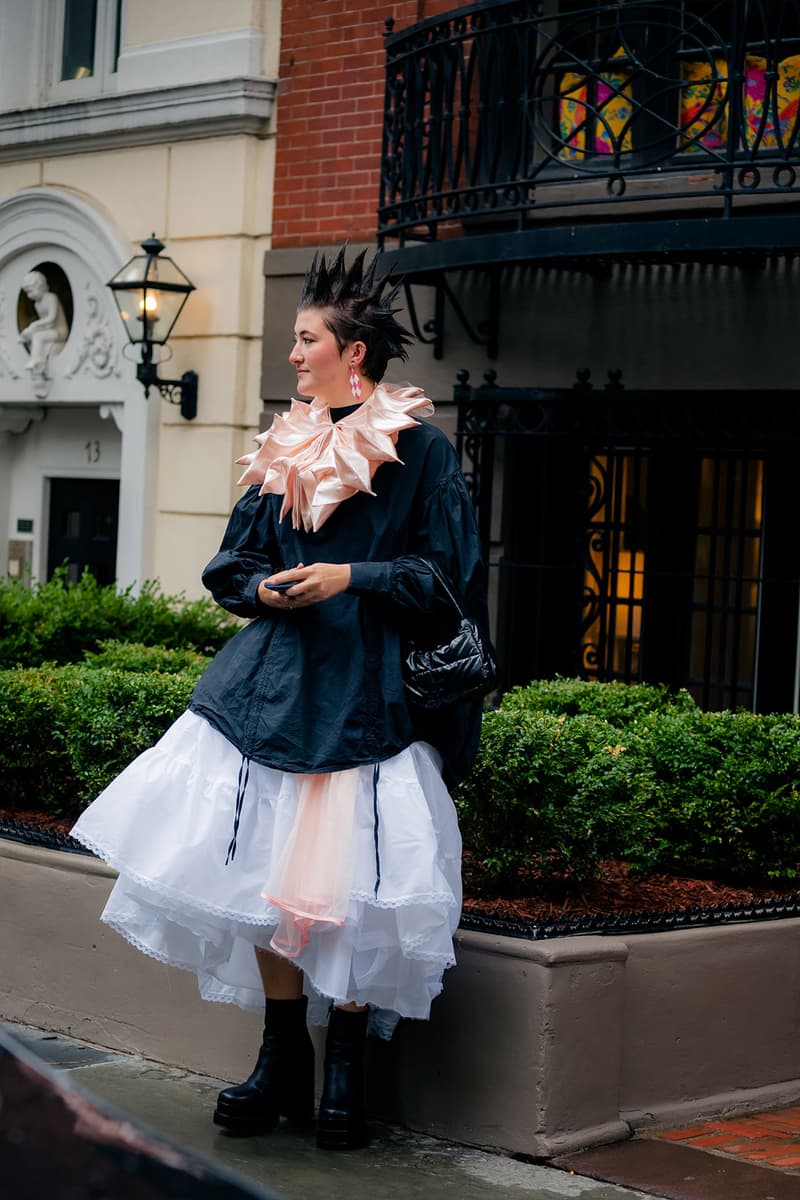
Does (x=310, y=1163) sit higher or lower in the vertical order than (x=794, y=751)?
lower

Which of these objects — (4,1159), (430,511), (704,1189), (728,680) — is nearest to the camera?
(4,1159)

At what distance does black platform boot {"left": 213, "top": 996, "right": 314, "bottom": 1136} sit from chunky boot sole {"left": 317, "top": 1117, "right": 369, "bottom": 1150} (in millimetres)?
153

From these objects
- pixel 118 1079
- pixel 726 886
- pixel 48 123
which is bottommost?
pixel 118 1079

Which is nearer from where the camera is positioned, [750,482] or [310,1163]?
[310,1163]

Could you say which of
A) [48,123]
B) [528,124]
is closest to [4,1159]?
[528,124]

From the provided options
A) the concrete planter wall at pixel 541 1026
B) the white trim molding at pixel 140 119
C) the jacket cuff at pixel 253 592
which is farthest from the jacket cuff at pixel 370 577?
the white trim molding at pixel 140 119

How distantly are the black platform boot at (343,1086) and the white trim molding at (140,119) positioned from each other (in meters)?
7.43

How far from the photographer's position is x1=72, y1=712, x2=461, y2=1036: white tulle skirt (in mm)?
3846

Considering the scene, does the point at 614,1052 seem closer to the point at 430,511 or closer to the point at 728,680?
the point at 430,511

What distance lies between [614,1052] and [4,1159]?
3300 mm

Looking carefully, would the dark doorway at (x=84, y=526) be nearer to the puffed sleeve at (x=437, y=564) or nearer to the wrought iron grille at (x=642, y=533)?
the wrought iron grille at (x=642, y=533)

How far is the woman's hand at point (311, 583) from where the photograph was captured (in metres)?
3.96

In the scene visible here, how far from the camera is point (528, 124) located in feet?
26.9

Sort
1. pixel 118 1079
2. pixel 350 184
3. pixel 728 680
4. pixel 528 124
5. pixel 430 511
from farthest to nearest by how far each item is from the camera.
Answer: pixel 350 184
pixel 728 680
pixel 528 124
pixel 118 1079
pixel 430 511
